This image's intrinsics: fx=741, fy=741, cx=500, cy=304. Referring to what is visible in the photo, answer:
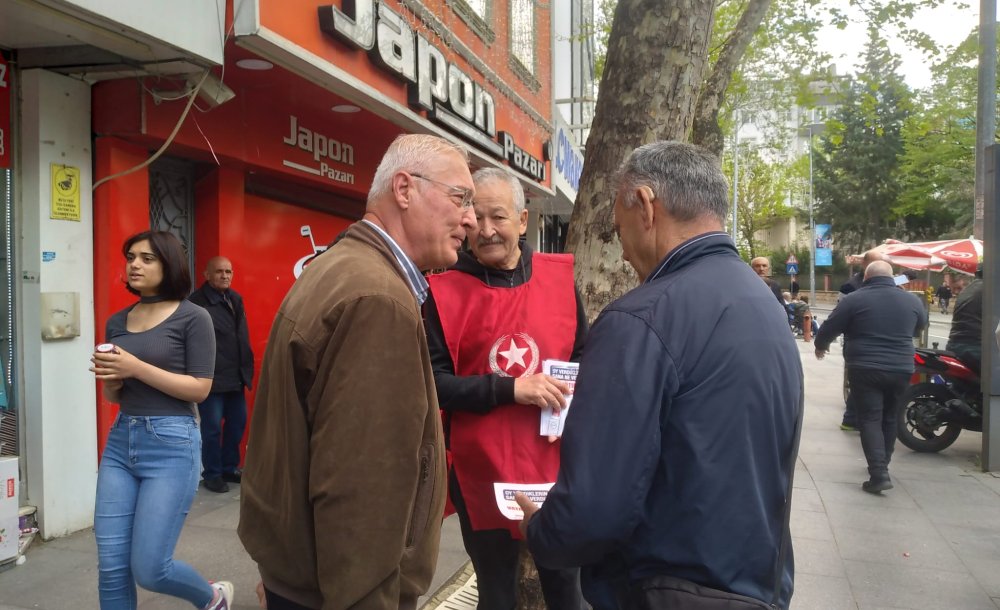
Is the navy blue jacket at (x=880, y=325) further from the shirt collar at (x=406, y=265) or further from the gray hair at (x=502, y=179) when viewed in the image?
the shirt collar at (x=406, y=265)

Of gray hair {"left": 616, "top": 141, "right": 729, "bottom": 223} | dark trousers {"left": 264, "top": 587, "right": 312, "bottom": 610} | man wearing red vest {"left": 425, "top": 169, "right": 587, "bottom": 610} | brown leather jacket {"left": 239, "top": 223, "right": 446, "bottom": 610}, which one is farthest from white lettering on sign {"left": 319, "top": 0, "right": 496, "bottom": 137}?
dark trousers {"left": 264, "top": 587, "right": 312, "bottom": 610}

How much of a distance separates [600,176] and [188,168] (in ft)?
12.7

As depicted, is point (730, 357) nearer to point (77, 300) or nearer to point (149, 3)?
point (149, 3)

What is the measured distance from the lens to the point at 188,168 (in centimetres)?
590

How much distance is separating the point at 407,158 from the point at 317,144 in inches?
196

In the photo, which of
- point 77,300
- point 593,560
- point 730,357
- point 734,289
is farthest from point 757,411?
point 77,300

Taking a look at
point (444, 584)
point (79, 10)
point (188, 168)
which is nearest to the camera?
point (79, 10)

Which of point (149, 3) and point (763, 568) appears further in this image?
point (149, 3)

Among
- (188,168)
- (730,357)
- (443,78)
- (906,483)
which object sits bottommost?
(906,483)

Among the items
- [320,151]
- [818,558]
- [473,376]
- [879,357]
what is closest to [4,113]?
[320,151]

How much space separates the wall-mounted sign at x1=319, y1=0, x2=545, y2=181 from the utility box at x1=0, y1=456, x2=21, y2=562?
3150 millimetres

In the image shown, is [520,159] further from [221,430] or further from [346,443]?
[346,443]

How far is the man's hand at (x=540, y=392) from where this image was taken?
2.44 meters

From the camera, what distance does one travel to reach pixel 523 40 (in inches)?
409
